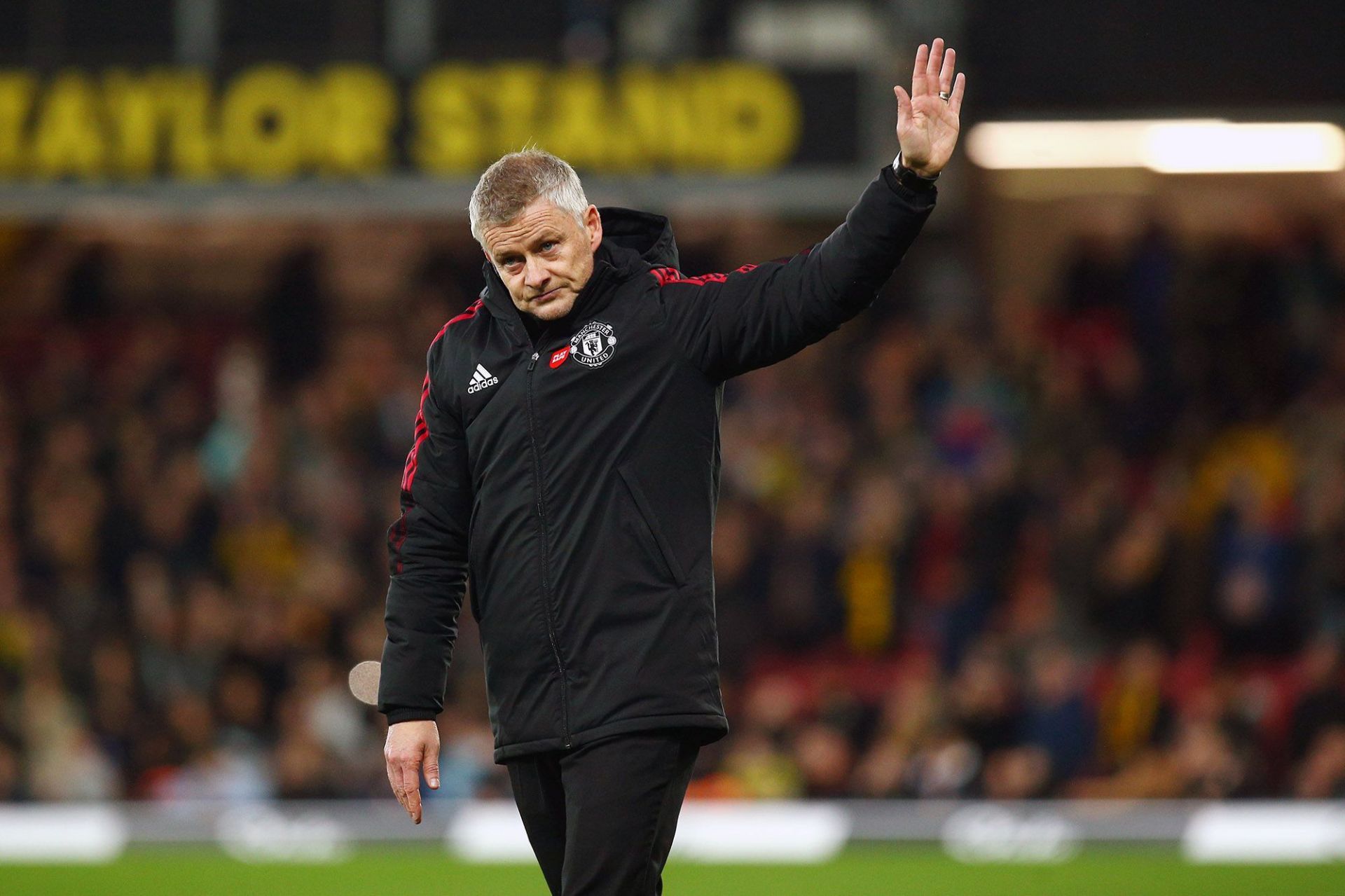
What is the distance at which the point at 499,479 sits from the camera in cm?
406

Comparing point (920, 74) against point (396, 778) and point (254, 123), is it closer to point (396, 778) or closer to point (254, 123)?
point (396, 778)

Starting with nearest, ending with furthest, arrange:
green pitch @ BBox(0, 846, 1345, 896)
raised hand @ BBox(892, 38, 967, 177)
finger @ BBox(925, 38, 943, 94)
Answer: raised hand @ BBox(892, 38, 967, 177), finger @ BBox(925, 38, 943, 94), green pitch @ BBox(0, 846, 1345, 896)

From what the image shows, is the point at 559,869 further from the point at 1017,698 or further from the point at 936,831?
the point at 1017,698

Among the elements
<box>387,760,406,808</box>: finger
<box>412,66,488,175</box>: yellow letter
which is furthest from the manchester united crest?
<box>412,66,488,175</box>: yellow letter

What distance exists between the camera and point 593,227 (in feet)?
13.6

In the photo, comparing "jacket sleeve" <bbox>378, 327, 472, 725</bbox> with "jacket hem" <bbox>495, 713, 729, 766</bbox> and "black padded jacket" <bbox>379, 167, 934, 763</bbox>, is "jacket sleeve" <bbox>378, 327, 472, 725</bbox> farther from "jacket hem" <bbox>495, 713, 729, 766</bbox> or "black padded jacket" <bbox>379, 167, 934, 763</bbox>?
"jacket hem" <bbox>495, 713, 729, 766</bbox>

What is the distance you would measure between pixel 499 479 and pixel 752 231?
33.5ft

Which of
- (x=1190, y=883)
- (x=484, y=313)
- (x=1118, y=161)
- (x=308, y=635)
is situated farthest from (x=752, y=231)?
(x=484, y=313)

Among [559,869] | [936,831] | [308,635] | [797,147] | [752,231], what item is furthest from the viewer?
[752,231]

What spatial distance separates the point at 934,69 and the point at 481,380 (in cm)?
110

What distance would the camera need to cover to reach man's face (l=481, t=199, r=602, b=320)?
4004 mm

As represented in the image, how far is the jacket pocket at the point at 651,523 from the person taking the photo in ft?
13.0

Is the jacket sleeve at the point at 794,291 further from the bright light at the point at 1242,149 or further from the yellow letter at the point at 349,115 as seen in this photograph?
the bright light at the point at 1242,149

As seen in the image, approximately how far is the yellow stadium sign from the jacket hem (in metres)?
6.88
